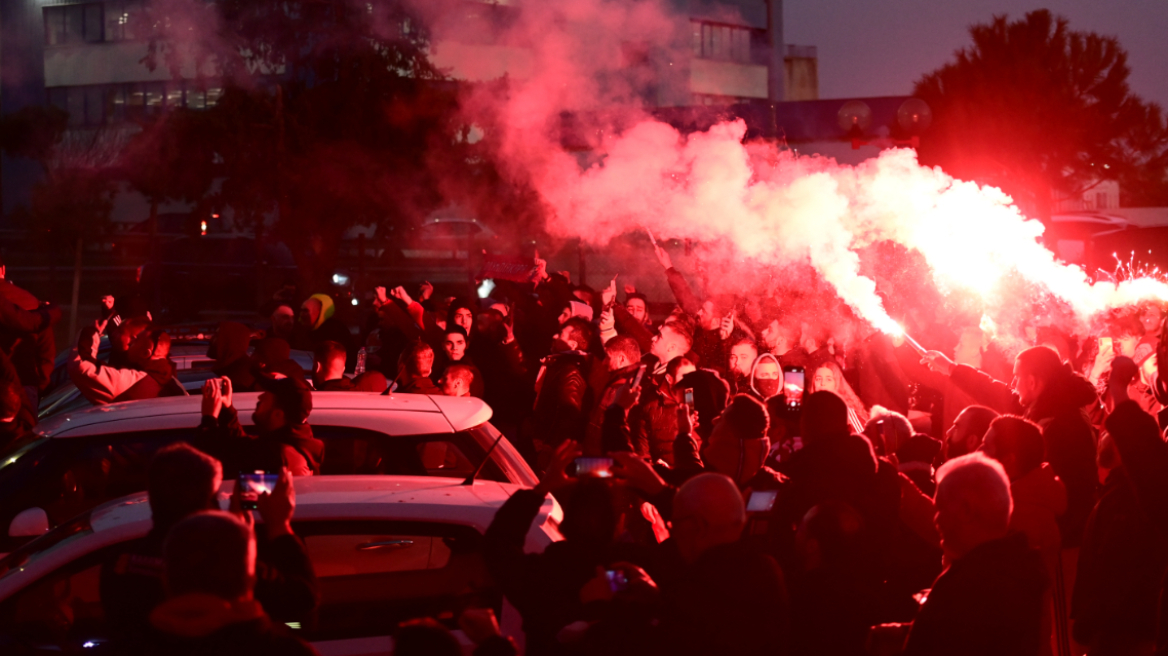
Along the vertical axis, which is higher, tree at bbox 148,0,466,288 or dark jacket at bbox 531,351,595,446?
tree at bbox 148,0,466,288

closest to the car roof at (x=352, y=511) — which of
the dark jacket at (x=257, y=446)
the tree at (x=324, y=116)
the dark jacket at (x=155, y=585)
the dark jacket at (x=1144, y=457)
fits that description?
the dark jacket at (x=155, y=585)

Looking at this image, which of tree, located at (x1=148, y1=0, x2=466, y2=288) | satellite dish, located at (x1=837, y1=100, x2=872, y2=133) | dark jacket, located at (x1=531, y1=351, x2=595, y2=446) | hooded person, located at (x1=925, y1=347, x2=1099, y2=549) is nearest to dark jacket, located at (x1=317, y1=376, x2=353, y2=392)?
dark jacket, located at (x1=531, y1=351, x2=595, y2=446)

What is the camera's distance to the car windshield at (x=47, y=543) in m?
3.65

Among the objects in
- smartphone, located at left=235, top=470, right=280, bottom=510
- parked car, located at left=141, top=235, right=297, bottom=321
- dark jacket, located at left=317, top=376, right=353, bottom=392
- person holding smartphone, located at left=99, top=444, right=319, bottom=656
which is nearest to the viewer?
person holding smartphone, located at left=99, top=444, right=319, bottom=656

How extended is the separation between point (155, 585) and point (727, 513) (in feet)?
5.92

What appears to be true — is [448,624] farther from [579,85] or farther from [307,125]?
[307,125]

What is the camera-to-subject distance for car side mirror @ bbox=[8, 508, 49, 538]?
13.6 ft

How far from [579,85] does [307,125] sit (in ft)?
21.8

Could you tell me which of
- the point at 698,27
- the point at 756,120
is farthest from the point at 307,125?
the point at 698,27

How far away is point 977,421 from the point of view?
4.86 metres

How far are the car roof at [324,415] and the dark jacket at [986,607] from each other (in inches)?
95.9

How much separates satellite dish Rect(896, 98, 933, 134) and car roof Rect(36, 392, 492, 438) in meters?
7.99

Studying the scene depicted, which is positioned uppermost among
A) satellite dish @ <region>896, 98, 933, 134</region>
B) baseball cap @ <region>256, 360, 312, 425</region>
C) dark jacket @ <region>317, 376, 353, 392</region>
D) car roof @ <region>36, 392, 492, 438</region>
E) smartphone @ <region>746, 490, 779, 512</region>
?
satellite dish @ <region>896, 98, 933, 134</region>

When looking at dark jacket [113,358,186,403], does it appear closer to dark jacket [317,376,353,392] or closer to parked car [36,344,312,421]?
parked car [36,344,312,421]
